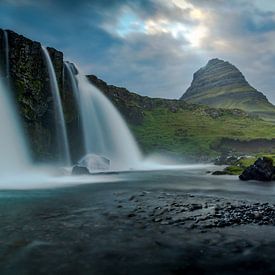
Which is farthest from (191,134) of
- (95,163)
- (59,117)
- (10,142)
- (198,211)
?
(198,211)


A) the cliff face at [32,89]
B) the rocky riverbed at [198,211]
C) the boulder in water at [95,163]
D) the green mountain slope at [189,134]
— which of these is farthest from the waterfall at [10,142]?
the green mountain slope at [189,134]

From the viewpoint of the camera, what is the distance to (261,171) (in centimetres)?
4966

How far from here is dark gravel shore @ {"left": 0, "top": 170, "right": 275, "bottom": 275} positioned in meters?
13.0

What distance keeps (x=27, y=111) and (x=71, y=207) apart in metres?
46.3

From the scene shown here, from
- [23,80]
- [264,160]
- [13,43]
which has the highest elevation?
[13,43]

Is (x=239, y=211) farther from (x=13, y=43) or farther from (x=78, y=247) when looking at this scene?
(x=13, y=43)

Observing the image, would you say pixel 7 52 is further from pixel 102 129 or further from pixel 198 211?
pixel 198 211

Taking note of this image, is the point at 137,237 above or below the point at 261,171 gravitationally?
below

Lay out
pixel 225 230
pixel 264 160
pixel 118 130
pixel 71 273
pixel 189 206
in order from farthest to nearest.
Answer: pixel 118 130
pixel 264 160
pixel 189 206
pixel 225 230
pixel 71 273

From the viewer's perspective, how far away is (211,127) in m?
177

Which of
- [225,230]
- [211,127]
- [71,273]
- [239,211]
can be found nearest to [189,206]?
[239,211]

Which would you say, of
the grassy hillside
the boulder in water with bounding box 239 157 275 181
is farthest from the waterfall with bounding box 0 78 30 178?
the grassy hillside

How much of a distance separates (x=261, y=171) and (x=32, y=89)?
152 feet

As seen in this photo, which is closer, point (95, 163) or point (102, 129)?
point (95, 163)
